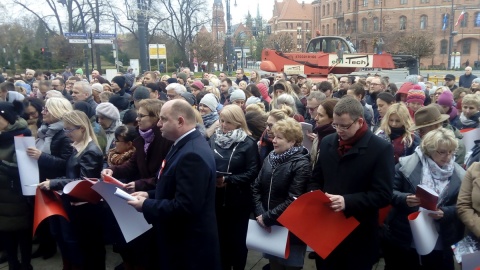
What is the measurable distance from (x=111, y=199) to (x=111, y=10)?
3898 cm

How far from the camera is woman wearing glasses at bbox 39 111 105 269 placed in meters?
3.85

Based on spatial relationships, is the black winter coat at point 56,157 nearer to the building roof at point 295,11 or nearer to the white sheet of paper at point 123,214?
the white sheet of paper at point 123,214

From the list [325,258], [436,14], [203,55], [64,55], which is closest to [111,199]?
[325,258]

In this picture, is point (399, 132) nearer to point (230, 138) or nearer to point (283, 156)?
point (283, 156)

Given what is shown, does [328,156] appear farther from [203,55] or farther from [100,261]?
[203,55]

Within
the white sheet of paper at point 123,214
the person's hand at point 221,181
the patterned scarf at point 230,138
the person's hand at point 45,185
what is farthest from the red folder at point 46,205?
the patterned scarf at point 230,138

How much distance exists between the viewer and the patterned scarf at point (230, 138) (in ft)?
13.1

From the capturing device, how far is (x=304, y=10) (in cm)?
10756

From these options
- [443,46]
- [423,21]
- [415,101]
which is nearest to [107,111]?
[415,101]

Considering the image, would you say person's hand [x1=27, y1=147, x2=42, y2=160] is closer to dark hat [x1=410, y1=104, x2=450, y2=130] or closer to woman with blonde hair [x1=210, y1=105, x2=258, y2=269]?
woman with blonde hair [x1=210, y1=105, x2=258, y2=269]

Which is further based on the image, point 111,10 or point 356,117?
point 111,10

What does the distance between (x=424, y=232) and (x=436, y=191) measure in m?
0.43

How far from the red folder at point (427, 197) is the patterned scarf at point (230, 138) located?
168 cm

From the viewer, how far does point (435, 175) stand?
3309 millimetres
